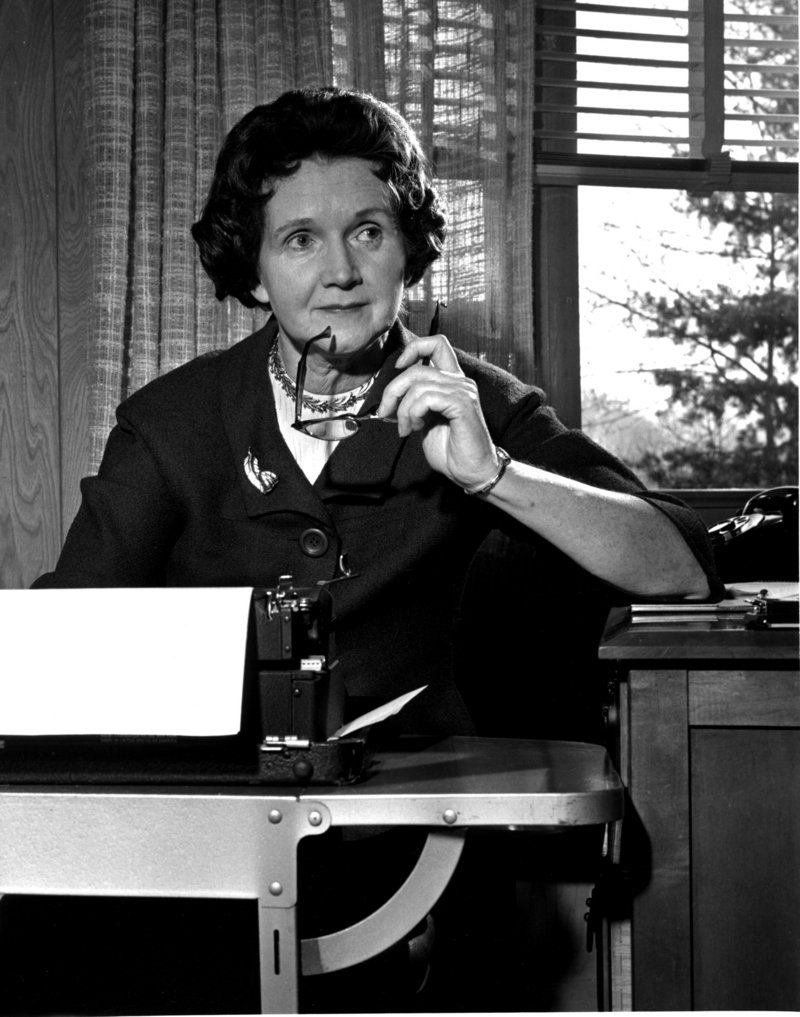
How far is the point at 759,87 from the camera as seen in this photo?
2633 millimetres

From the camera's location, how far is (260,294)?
1.62m

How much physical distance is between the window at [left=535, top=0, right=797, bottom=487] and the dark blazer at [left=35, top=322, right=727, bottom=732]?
3.41 ft

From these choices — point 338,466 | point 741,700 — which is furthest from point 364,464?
point 741,700

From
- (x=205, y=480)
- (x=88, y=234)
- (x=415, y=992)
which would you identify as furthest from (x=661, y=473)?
(x=415, y=992)

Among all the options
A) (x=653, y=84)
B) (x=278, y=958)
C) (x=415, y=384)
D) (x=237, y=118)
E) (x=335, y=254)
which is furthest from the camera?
(x=653, y=84)

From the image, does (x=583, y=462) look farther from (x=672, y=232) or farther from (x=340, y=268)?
(x=672, y=232)

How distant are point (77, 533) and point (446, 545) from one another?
45 centimetres

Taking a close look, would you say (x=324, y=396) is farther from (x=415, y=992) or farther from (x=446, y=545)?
(x=415, y=992)

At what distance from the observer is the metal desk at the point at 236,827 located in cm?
85

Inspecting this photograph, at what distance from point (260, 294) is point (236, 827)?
925mm

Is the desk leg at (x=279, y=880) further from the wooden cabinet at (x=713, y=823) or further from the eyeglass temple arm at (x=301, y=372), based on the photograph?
the eyeglass temple arm at (x=301, y=372)

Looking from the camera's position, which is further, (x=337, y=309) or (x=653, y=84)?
(x=653, y=84)

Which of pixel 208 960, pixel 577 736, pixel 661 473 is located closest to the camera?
pixel 208 960

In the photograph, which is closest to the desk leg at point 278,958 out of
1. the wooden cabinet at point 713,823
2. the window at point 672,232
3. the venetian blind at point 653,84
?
the wooden cabinet at point 713,823
